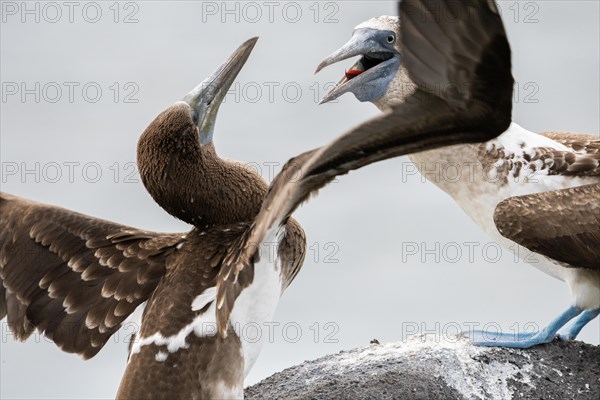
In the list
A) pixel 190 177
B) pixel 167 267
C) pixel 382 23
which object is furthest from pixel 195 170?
pixel 382 23

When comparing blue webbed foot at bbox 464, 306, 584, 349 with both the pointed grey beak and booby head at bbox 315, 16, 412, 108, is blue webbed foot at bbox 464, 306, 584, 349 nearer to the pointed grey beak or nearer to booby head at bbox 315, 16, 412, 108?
booby head at bbox 315, 16, 412, 108

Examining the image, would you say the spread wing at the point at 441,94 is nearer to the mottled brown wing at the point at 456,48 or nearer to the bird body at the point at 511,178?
the mottled brown wing at the point at 456,48

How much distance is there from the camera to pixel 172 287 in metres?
6.42

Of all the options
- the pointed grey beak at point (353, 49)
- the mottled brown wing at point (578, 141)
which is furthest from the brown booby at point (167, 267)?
the mottled brown wing at point (578, 141)

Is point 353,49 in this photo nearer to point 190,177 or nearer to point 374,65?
point 374,65

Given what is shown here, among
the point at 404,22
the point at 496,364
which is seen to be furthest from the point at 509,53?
the point at 496,364

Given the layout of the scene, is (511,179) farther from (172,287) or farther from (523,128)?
(172,287)

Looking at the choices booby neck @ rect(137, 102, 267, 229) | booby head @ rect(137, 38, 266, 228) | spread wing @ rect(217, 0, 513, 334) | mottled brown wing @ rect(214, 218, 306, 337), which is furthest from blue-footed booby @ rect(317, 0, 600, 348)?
spread wing @ rect(217, 0, 513, 334)

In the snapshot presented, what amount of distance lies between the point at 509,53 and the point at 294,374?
3.59 metres

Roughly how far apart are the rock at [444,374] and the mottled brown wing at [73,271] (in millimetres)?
1286

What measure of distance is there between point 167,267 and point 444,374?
198 cm

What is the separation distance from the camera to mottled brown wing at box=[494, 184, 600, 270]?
7191 mm

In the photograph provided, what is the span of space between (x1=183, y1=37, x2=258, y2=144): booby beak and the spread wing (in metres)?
2.00

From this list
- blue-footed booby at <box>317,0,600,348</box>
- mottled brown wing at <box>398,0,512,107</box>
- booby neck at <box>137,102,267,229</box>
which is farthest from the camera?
blue-footed booby at <box>317,0,600,348</box>
